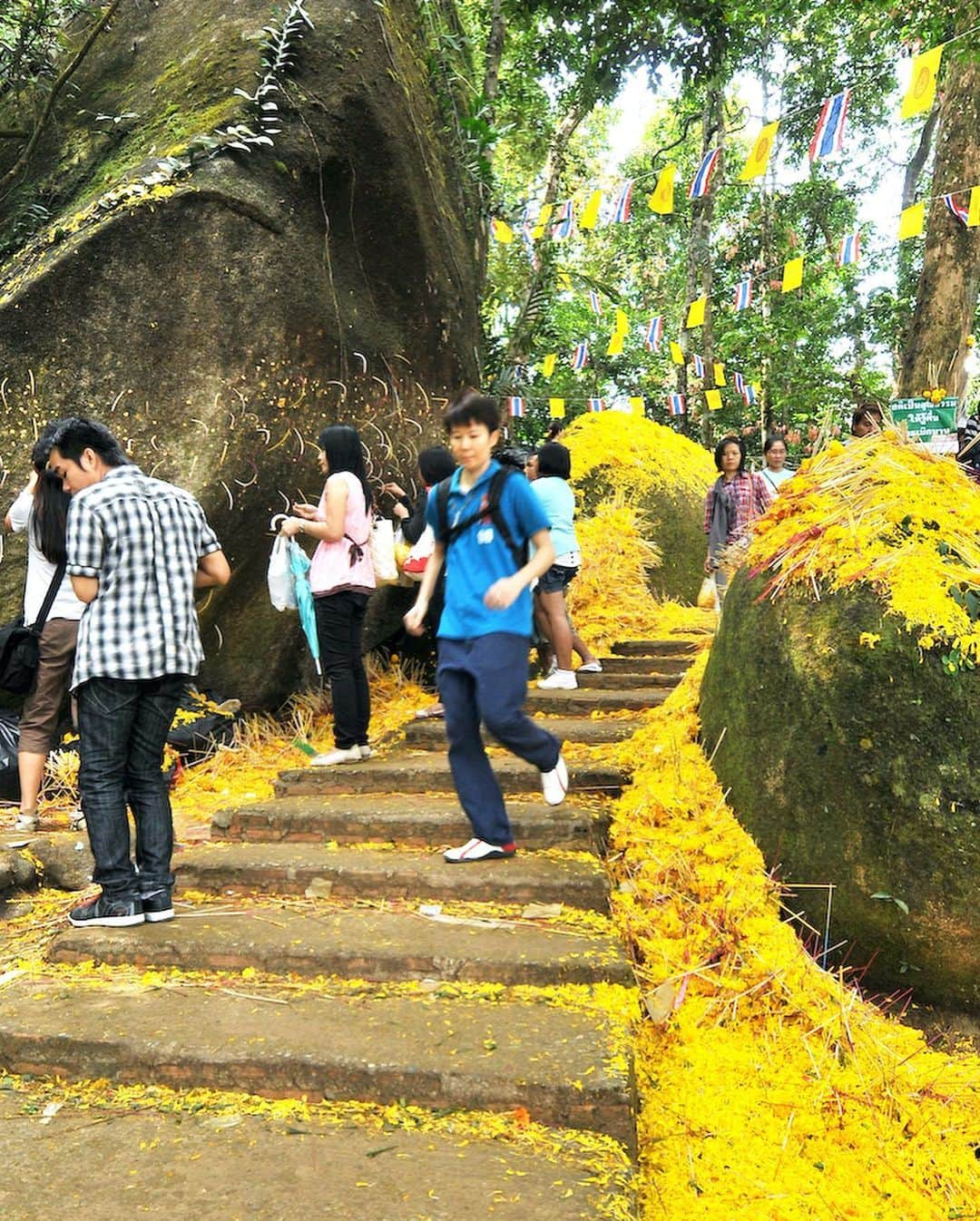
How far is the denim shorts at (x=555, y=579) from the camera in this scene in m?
5.78

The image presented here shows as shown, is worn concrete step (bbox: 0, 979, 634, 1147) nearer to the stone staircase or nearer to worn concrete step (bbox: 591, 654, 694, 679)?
the stone staircase

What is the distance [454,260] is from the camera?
24.1ft

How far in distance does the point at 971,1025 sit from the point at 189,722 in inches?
166

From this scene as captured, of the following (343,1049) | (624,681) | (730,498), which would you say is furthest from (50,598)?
(730,498)

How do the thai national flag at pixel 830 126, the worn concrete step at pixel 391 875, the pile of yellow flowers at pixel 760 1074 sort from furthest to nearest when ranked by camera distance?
the thai national flag at pixel 830 126
the worn concrete step at pixel 391 875
the pile of yellow flowers at pixel 760 1074

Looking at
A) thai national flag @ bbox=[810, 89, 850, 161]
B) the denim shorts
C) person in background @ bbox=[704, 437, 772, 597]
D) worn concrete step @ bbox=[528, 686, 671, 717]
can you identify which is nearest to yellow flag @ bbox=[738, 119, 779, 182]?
thai national flag @ bbox=[810, 89, 850, 161]

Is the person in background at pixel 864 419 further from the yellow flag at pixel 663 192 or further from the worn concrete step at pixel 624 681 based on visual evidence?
the yellow flag at pixel 663 192

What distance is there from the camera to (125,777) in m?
3.25

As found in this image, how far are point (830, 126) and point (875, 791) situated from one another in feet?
25.1

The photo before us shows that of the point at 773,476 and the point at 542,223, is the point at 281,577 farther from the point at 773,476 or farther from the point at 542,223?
the point at 542,223

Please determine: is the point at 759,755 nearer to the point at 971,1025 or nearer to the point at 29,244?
the point at 971,1025

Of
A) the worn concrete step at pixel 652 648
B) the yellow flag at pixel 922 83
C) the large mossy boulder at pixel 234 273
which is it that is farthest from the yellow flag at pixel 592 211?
the worn concrete step at pixel 652 648

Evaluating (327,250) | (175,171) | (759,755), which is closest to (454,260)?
(327,250)

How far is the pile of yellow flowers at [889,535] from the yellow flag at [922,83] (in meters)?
4.55
